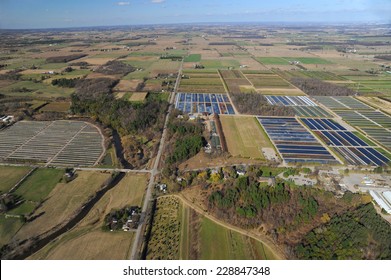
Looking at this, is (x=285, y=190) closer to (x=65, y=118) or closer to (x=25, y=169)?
(x=25, y=169)

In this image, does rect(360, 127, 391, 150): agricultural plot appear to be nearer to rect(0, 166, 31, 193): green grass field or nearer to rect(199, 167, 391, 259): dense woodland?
rect(199, 167, 391, 259): dense woodland

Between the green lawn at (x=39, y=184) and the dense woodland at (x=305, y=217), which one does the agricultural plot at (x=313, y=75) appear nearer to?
the dense woodland at (x=305, y=217)

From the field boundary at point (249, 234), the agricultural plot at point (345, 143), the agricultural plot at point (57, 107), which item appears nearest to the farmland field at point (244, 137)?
the agricultural plot at point (345, 143)

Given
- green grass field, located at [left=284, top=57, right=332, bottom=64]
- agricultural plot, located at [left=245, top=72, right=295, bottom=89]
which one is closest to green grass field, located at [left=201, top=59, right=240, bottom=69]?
agricultural plot, located at [left=245, top=72, right=295, bottom=89]

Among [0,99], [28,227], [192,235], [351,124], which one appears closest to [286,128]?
[351,124]

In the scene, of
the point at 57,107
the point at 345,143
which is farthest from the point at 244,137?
the point at 57,107

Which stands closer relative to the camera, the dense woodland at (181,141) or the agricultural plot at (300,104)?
the dense woodland at (181,141)
